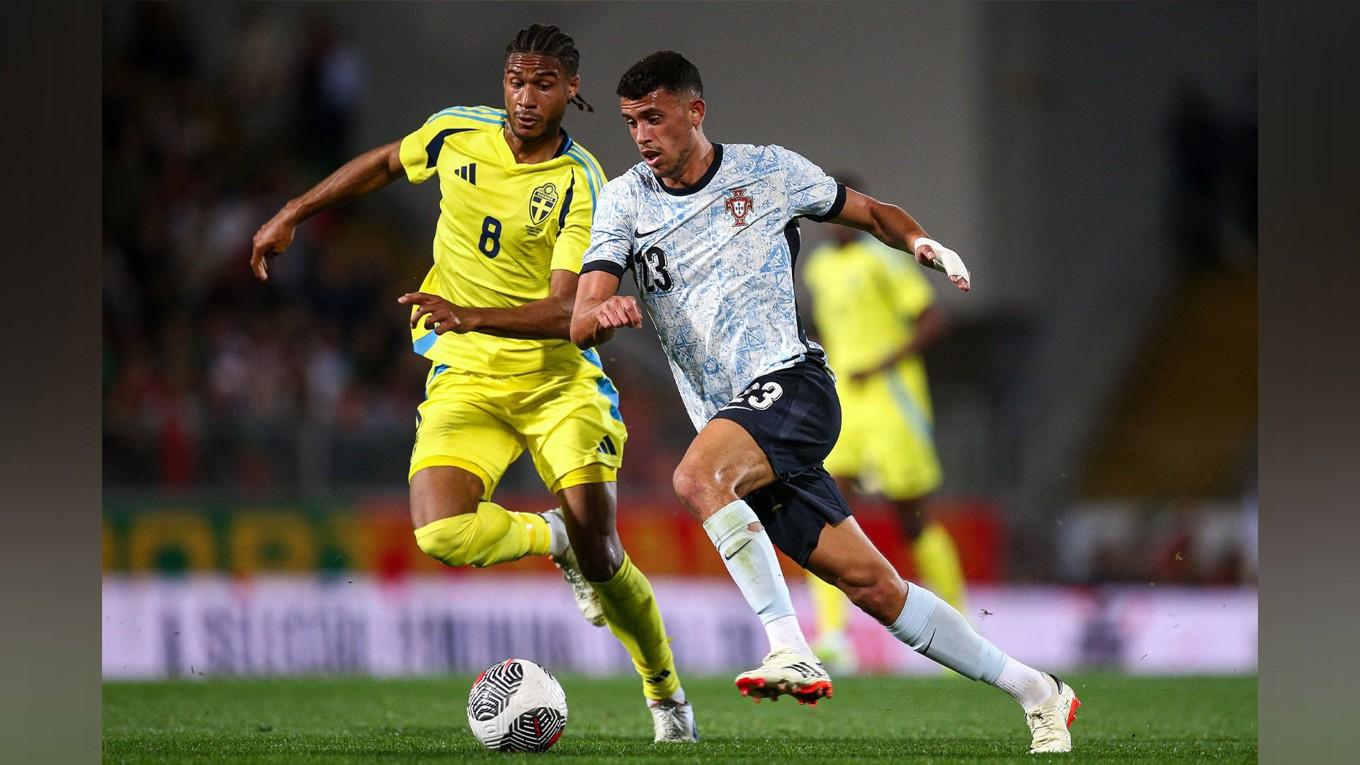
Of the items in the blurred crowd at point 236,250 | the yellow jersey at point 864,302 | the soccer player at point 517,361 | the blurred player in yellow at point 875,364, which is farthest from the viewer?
the blurred crowd at point 236,250

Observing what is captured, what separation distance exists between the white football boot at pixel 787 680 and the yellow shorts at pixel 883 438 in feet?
14.9

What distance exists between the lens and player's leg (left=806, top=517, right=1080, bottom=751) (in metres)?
4.32

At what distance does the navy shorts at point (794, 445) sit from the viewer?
14.0 feet

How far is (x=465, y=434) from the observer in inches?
201

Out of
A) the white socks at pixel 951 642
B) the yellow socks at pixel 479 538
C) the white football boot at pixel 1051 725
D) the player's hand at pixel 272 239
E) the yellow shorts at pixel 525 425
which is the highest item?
the player's hand at pixel 272 239

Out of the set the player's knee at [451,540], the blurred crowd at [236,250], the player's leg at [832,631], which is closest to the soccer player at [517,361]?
the player's knee at [451,540]

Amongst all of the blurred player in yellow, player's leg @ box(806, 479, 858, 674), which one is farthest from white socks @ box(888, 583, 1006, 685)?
the blurred player in yellow

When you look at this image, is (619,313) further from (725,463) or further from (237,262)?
(237,262)

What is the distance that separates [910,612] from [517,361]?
5.26ft

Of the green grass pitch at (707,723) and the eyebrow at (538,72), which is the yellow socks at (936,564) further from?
the eyebrow at (538,72)

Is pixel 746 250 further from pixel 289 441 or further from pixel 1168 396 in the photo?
pixel 1168 396

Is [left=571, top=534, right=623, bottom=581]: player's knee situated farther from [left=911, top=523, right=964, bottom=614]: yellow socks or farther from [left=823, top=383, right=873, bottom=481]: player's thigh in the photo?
[left=823, top=383, right=873, bottom=481]: player's thigh

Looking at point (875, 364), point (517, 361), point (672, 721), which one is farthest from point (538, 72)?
point (875, 364)
